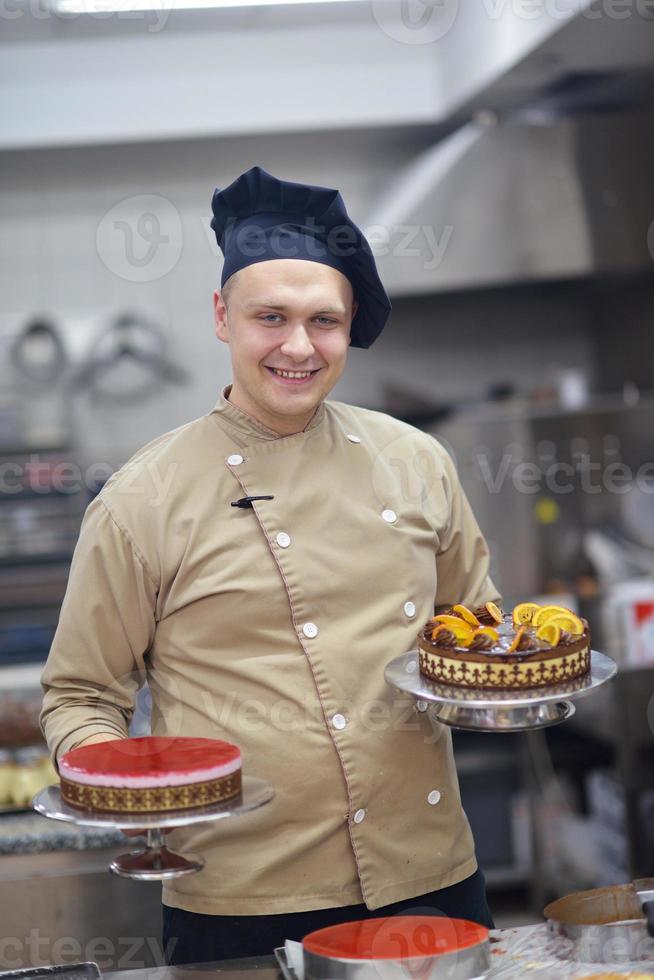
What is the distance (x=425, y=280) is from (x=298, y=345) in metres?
2.72

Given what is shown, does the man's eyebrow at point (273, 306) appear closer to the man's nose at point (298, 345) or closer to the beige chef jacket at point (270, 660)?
the man's nose at point (298, 345)

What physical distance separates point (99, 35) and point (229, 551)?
10.8ft

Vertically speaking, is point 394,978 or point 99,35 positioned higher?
point 99,35

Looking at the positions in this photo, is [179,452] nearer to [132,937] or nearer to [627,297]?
[132,937]

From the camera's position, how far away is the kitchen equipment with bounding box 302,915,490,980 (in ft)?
4.31

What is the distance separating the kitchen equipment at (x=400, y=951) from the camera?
4.31 ft

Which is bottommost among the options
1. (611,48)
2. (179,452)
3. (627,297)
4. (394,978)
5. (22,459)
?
(394,978)

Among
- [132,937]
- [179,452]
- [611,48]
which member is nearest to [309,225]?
[179,452]

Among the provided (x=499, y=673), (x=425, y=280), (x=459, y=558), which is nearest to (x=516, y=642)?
(x=499, y=673)

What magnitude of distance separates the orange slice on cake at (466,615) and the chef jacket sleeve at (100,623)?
17.4 inches

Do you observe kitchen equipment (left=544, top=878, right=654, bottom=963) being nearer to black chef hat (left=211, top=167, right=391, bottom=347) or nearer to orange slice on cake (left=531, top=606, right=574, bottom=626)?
orange slice on cake (left=531, top=606, right=574, bottom=626)

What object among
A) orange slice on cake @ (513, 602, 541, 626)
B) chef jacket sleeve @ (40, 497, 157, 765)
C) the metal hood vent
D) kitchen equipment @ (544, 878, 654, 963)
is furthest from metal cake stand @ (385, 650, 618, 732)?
the metal hood vent

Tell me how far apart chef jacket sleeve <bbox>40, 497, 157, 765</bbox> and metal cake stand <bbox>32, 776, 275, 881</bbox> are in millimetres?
212

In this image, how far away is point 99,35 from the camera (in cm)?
438
